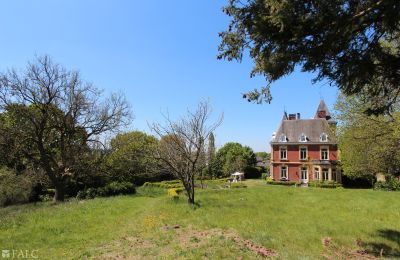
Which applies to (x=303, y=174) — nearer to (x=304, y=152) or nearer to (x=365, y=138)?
(x=304, y=152)

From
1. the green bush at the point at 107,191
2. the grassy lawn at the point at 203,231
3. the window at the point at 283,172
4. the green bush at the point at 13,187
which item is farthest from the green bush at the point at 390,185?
the green bush at the point at 13,187

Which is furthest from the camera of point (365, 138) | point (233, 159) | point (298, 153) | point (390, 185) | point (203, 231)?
point (233, 159)

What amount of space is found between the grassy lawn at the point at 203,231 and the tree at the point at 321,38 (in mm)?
4623

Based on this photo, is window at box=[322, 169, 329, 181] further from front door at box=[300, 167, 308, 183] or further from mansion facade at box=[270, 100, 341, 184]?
front door at box=[300, 167, 308, 183]

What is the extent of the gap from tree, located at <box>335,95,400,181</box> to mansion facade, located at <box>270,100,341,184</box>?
7004mm

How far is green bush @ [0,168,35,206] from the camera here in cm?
2108

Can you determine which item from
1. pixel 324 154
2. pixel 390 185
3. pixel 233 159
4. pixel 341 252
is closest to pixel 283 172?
pixel 324 154

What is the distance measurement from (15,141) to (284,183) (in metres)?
30.2

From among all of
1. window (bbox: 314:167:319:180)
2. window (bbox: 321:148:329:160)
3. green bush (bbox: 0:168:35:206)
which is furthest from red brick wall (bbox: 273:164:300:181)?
green bush (bbox: 0:168:35:206)

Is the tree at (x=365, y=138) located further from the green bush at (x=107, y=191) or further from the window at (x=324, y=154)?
the green bush at (x=107, y=191)

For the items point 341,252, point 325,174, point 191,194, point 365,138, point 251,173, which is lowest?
point 341,252

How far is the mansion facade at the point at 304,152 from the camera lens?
40.1 metres

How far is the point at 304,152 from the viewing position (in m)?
41.7

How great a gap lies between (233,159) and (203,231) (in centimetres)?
4416
